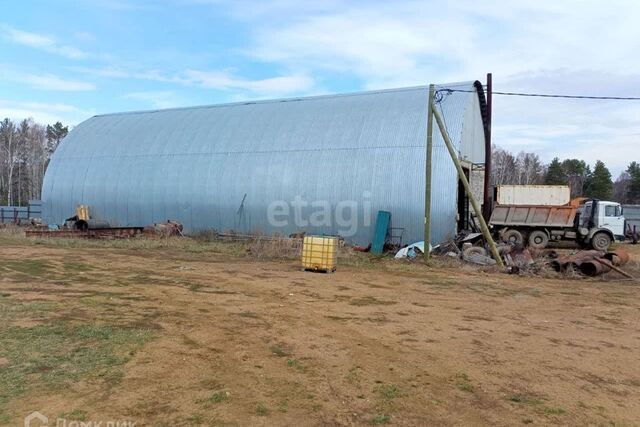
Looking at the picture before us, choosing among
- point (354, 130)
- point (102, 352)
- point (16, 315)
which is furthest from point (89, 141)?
point (102, 352)

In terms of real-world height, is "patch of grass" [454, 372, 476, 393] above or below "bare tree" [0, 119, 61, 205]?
below

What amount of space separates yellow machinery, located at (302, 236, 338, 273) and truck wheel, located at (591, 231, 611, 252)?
14984 millimetres

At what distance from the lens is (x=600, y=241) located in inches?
949

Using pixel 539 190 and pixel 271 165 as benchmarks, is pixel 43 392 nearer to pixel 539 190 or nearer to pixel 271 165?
pixel 271 165

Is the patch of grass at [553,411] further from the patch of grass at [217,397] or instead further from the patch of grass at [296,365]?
the patch of grass at [217,397]

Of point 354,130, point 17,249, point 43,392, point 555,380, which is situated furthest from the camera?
point 354,130

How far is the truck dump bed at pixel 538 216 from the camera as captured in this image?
78.1 feet

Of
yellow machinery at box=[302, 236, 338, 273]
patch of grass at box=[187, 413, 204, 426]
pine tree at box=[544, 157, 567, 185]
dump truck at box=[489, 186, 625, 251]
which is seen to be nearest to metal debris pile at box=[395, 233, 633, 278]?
yellow machinery at box=[302, 236, 338, 273]

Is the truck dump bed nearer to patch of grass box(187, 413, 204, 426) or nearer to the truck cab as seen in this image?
the truck cab

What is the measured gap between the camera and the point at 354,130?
81.1 ft

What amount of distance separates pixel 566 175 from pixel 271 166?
7893cm

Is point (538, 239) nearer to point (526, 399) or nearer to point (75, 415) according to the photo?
point (526, 399)

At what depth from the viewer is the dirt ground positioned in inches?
201

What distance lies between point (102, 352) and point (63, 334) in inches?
49.4
